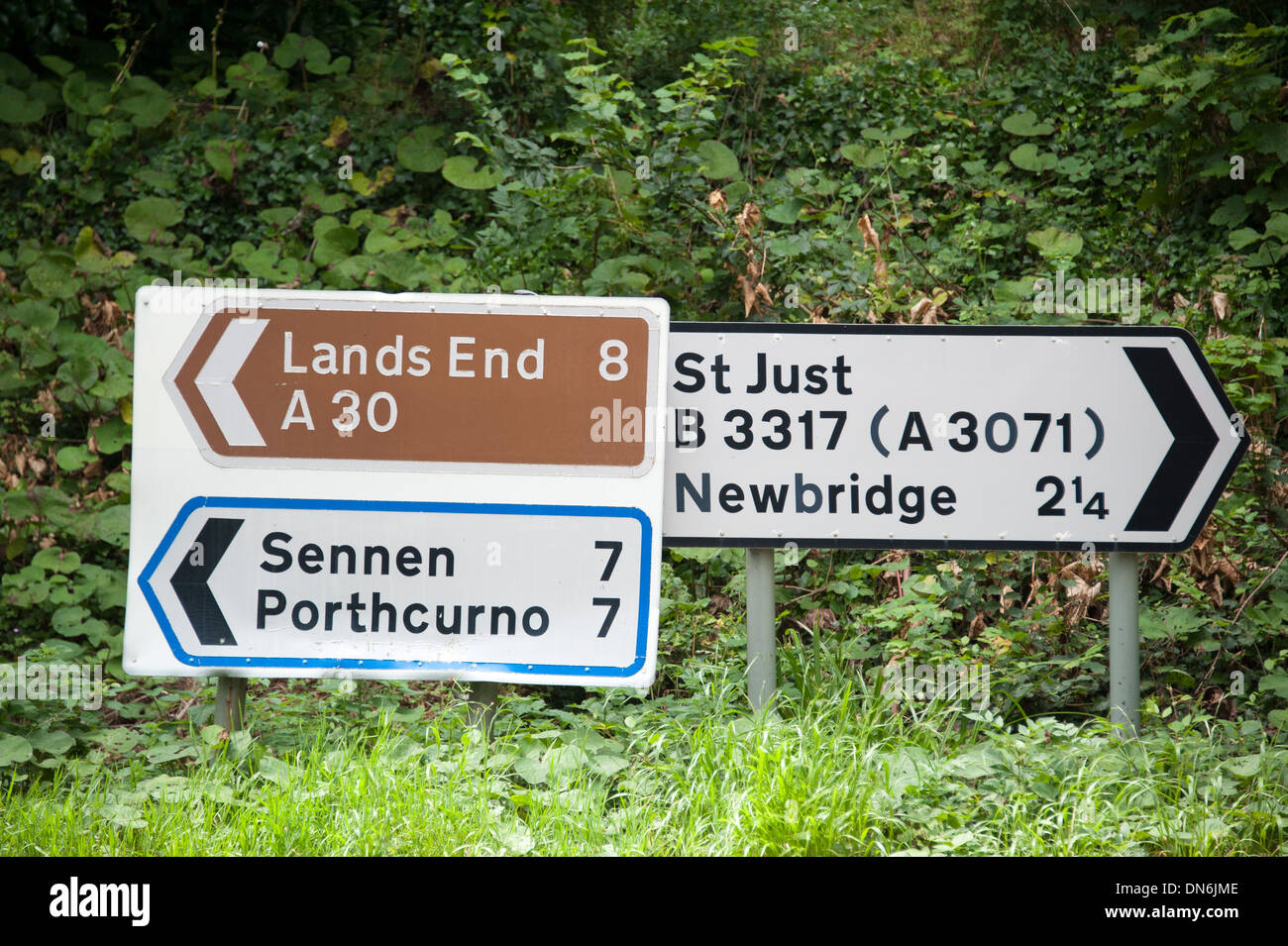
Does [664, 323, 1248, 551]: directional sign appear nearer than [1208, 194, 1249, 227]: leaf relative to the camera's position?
Yes

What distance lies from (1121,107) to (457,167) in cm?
412

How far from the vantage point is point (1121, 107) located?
648cm

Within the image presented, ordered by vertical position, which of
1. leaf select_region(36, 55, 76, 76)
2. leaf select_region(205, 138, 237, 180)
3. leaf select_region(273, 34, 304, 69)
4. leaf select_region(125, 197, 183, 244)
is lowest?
leaf select_region(125, 197, 183, 244)

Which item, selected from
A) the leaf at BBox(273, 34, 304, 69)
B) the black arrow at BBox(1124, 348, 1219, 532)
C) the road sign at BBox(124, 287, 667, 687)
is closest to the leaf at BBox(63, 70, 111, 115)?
the leaf at BBox(273, 34, 304, 69)

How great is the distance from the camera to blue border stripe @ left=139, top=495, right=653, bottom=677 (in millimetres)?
2850

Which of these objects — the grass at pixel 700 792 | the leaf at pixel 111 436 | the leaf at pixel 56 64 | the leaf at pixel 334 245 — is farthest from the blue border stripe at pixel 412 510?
the leaf at pixel 56 64

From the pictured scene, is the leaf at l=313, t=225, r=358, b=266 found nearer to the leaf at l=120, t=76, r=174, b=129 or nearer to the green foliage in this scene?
the green foliage

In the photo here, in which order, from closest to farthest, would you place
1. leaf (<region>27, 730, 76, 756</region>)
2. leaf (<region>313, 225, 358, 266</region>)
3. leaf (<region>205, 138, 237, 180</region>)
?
leaf (<region>27, 730, 76, 756</region>) < leaf (<region>313, 225, 358, 266</region>) < leaf (<region>205, 138, 237, 180</region>)

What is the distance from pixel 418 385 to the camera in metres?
2.89

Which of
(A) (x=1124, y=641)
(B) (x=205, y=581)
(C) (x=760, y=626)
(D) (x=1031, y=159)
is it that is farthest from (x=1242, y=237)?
(B) (x=205, y=581)

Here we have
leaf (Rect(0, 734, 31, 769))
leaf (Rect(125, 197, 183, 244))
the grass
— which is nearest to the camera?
the grass

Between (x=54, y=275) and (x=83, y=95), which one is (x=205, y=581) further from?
(x=83, y=95)

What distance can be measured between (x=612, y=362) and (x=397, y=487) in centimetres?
69

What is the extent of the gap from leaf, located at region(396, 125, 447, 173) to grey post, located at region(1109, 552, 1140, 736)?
5027 millimetres
